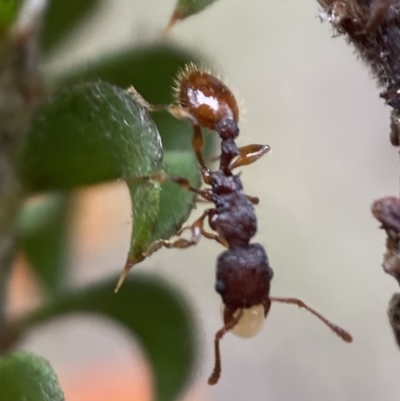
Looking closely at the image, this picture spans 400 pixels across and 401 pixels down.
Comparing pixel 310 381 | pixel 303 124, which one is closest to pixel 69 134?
pixel 310 381

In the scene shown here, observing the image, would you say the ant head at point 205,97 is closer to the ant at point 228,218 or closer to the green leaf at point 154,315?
the ant at point 228,218

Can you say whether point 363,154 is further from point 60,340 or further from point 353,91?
point 60,340

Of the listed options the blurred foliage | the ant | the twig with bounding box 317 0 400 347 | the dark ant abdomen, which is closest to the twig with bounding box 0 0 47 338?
the blurred foliage

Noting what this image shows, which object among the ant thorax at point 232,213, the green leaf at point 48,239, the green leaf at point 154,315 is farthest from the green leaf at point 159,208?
the green leaf at point 48,239

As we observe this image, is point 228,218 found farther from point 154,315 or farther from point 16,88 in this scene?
point 16,88

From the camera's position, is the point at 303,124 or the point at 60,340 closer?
the point at 60,340

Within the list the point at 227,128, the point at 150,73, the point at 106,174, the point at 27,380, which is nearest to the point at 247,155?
the point at 227,128

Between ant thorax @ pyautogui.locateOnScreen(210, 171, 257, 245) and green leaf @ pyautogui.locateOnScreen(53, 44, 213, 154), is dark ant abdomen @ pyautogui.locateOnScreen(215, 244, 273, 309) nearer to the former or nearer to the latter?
ant thorax @ pyautogui.locateOnScreen(210, 171, 257, 245)
